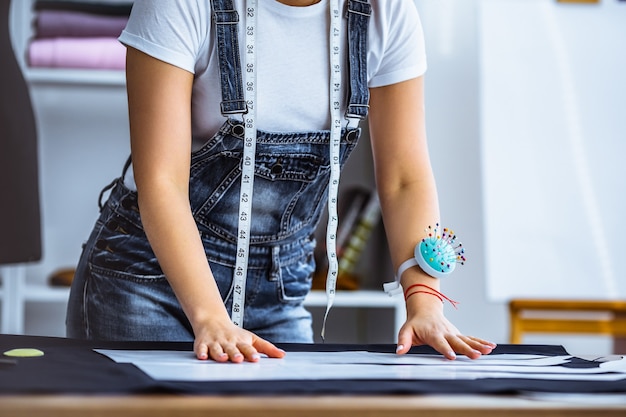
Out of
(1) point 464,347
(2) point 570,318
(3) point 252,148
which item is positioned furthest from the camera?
(2) point 570,318

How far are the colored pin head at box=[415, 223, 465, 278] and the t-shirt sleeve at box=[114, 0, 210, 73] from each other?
Answer: 1.36ft

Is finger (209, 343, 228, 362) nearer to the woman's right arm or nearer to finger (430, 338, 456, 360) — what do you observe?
the woman's right arm

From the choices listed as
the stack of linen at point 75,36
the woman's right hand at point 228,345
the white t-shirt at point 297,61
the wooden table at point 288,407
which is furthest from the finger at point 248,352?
the stack of linen at point 75,36

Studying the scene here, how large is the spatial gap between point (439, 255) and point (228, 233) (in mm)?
349

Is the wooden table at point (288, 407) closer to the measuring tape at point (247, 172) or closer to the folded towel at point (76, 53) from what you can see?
the measuring tape at point (247, 172)

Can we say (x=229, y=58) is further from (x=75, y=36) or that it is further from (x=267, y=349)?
(x=75, y=36)

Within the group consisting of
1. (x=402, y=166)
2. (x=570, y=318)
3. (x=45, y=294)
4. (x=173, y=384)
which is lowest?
(x=570, y=318)

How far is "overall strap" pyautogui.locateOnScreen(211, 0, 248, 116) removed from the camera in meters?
1.25

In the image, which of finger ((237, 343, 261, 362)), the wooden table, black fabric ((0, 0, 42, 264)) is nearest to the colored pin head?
finger ((237, 343, 261, 362))

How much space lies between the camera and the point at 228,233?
1.37 metres

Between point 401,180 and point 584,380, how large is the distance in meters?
0.59

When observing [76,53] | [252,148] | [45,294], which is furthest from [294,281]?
[76,53]

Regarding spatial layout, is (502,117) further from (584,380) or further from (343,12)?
(584,380)

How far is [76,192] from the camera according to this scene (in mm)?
2861
